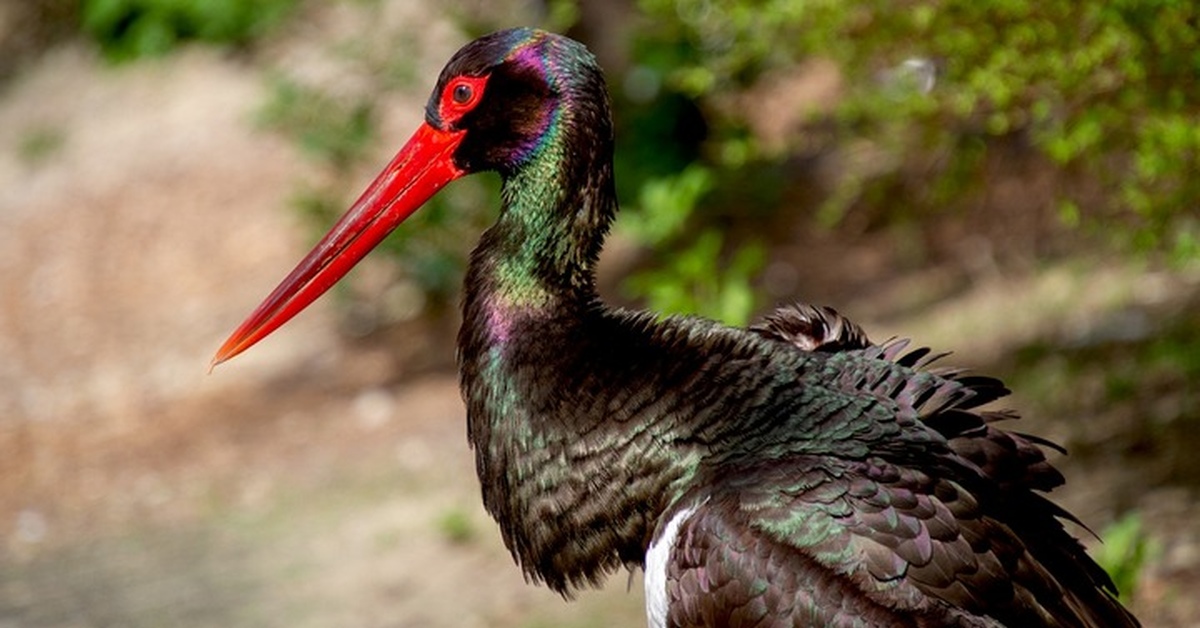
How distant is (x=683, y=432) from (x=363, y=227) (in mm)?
922

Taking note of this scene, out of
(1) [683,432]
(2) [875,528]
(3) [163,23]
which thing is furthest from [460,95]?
(3) [163,23]

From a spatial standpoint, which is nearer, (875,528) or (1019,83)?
(875,528)

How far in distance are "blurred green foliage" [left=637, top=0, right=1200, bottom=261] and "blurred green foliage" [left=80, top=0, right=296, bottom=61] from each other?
21.5ft

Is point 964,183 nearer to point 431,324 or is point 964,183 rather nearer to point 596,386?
point 596,386

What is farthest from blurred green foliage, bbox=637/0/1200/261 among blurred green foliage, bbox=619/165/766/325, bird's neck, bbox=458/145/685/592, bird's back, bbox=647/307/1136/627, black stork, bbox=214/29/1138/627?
bird's neck, bbox=458/145/685/592

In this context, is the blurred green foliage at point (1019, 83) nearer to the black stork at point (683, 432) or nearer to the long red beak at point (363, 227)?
the black stork at point (683, 432)

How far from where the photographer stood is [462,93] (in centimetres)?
373

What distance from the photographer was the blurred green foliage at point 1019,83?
4.89 metres

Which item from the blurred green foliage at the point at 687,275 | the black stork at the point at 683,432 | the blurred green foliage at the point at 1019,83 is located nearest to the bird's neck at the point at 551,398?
the black stork at the point at 683,432

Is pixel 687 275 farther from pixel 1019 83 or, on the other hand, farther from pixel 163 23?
pixel 163 23

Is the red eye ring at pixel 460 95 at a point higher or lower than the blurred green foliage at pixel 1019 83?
lower

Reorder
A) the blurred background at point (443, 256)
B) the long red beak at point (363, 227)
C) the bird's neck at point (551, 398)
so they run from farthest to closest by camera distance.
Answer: the blurred background at point (443, 256), the long red beak at point (363, 227), the bird's neck at point (551, 398)

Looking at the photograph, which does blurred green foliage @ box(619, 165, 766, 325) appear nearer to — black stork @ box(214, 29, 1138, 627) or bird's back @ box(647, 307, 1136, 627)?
black stork @ box(214, 29, 1138, 627)

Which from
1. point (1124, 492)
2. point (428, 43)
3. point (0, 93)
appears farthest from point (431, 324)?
point (0, 93)
